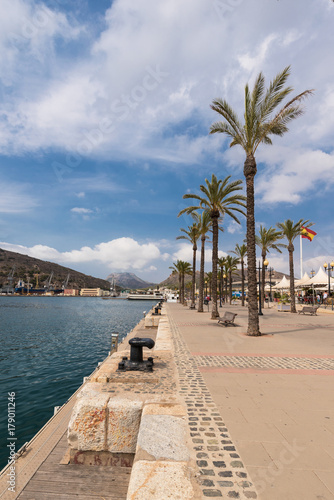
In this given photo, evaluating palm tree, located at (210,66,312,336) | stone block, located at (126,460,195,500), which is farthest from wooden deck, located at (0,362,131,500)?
palm tree, located at (210,66,312,336)

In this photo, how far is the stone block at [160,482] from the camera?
225 centimetres

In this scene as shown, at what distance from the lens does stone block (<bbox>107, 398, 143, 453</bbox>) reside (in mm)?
3619

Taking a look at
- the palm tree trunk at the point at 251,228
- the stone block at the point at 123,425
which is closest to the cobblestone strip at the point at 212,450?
the stone block at the point at 123,425

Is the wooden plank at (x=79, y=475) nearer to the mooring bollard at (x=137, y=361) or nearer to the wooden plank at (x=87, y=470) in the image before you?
the wooden plank at (x=87, y=470)

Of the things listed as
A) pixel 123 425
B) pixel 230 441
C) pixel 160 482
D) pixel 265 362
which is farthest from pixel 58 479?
pixel 265 362

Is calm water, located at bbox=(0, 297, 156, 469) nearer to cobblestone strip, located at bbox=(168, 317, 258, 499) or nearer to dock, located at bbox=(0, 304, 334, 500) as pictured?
dock, located at bbox=(0, 304, 334, 500)

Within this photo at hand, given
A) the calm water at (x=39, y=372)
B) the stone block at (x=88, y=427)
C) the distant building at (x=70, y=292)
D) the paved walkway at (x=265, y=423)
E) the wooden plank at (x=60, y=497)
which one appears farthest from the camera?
the distant building at (x=70, y=292)

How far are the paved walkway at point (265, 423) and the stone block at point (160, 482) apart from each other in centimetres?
20

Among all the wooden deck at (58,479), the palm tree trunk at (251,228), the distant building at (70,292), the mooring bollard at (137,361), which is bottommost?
the distant building at (70,292)

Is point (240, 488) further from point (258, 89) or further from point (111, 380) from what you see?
point (258, 89)

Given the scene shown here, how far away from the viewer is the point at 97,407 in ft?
11.9

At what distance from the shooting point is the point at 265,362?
289 inches

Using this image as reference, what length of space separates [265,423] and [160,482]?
6.67 feet

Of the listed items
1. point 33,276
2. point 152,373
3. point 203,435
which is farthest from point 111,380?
point 33,276
